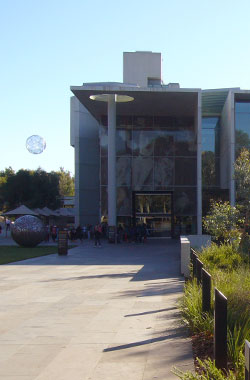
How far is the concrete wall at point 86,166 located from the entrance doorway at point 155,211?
5578mm

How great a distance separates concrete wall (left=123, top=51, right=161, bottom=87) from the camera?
48906mm

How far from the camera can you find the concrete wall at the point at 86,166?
4578 centimetres

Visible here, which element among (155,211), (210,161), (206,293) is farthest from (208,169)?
(206,293)

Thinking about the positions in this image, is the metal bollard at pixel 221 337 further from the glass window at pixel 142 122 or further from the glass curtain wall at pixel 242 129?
the glass window at pixel 142 122

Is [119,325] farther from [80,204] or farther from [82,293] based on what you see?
[80,204]

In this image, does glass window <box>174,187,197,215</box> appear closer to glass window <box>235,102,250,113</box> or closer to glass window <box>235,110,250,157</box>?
glass window <box>235,110,250,157</box>

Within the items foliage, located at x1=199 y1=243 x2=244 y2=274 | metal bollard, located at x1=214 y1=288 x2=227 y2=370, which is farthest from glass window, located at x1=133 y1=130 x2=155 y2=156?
metal bollard, located at x1=214 y1=288 x2=227 y2=370

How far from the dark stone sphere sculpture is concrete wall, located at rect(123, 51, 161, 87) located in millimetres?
23991

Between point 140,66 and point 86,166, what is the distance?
1200cm

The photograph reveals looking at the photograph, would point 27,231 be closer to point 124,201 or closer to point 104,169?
point 104,169

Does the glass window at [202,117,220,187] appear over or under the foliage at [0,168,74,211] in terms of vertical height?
over

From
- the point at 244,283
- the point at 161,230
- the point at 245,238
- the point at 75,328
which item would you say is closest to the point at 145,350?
the point at 75,328

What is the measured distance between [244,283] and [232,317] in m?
1.95

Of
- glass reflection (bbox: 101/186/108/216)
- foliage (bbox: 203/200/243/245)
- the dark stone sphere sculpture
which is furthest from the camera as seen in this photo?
glass reflection (bbox: 101/186/108/216)
